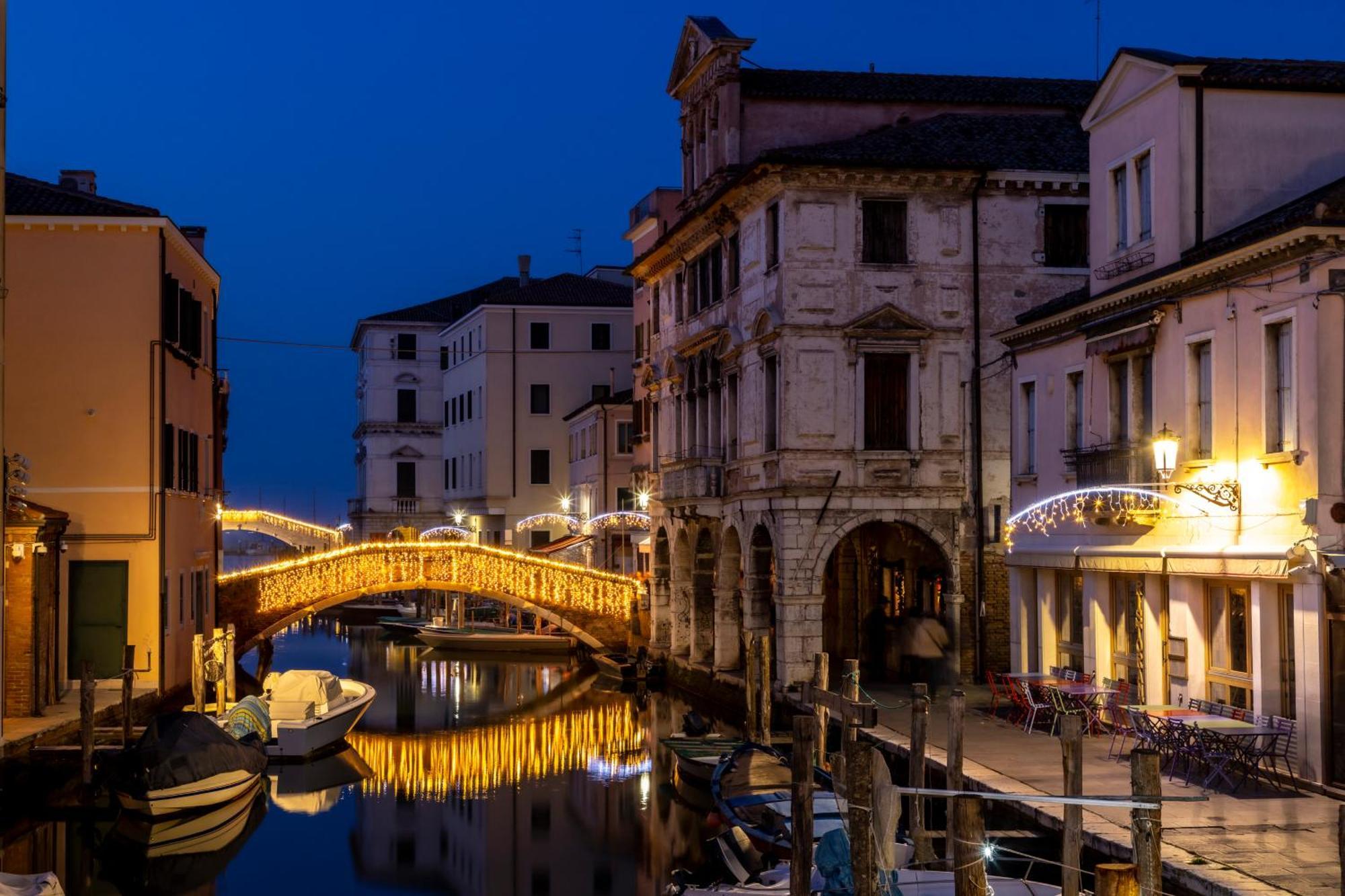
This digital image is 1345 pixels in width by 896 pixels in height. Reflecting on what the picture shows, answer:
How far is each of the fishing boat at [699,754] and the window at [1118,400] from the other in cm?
682

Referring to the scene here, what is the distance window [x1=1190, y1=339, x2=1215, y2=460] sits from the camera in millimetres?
19828

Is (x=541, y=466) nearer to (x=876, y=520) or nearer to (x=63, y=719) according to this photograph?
(x=876, y=520)

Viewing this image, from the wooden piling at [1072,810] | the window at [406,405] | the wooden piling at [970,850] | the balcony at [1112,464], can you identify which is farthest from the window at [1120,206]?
the window at [406,405]

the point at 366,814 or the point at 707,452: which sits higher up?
the point at 707,452

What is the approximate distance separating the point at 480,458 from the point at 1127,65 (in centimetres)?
4118

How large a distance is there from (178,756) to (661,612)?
59.5ft

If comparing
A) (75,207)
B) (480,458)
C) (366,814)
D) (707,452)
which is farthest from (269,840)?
(480,458)

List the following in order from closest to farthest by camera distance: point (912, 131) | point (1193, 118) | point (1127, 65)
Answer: point (1193, 118) → point (1127, 65) → point (912, 131)

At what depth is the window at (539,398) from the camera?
59.6m

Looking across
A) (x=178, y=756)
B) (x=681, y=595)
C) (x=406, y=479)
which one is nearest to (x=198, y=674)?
(x=178, y=756)

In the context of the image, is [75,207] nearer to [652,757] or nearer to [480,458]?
[652,757]

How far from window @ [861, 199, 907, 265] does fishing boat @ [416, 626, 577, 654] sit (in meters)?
21.1

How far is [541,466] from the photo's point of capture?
197 ft

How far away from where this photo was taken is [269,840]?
22.1m
